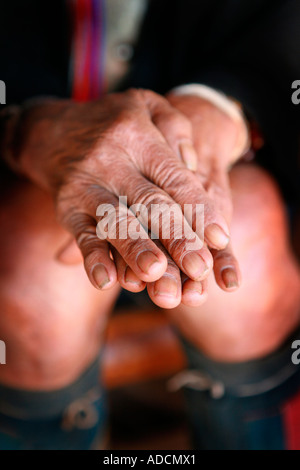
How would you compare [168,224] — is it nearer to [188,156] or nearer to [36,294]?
[188,156]

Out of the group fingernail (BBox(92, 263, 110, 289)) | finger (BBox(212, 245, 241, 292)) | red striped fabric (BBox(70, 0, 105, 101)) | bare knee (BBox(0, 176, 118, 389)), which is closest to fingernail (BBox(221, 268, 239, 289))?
finger (BBox(212, 245, 241, 292))

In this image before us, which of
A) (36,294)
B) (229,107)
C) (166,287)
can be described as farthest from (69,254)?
(229,107)

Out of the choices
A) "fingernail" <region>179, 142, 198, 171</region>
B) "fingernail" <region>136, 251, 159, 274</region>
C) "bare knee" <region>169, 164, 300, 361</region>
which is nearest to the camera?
"fingernail" <region>136, 251, 159, 274</region>

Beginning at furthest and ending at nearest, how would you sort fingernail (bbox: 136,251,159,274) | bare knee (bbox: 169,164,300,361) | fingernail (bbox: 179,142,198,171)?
1. bare knee (bbox: 169,164,300,361)
2. fingernail (bbox: 179,142,198,171)
3. fingernail (bbox: 136,251,159,274)

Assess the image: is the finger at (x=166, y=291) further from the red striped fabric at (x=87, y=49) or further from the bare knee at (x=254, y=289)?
the red striped fabric at (x=87, y=49)

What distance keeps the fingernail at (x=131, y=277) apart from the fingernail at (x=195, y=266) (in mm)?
39

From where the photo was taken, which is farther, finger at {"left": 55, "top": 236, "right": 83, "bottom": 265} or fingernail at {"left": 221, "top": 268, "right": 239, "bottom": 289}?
finger at {"left": 55, "top": 236, "right": 83, "bottom": 265}

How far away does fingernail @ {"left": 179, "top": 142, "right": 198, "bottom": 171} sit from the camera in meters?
0.44

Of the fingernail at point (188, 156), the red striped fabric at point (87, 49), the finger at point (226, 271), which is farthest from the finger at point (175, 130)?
the red striped fabric at point (87, 49)

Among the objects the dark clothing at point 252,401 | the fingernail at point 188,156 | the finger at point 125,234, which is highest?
the fingernail at point 188,156

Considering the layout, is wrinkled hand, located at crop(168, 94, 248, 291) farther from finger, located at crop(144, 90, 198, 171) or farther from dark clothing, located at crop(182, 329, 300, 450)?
dark clothing, located at crop(182, 329, 300, 450)

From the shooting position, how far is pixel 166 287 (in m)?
0.33

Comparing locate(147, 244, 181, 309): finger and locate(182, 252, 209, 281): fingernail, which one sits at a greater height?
locate(182, 252, 209, 281): fingernail

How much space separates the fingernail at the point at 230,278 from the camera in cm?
37
